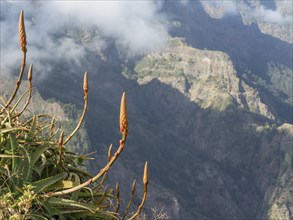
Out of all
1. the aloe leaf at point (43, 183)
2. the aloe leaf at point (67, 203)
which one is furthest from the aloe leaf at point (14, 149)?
the aloe leaf at point (67, 203)

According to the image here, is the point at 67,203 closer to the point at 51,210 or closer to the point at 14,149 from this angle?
the point at 51,210

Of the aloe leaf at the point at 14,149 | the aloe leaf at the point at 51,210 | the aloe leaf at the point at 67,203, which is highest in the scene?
the aloe leaf at the point at 14,149

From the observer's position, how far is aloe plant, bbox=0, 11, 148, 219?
3.18m

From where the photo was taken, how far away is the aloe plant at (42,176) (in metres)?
3.18

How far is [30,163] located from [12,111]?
84cm

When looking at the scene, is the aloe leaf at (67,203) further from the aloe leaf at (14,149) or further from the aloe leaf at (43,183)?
the aloe leaf at (14,149)

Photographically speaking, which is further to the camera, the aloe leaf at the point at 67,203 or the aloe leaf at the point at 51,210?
the aloe leaf at the point at 67,203

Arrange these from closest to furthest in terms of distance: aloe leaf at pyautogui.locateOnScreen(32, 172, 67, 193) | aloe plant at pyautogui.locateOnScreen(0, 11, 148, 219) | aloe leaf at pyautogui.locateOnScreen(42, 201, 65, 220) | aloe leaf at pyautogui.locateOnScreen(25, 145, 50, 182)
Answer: aloe plant at pyautogui.locateOnScreen(0, 11, 148, 219), aloe leaf at pyautogui.locateOnScreen(42, 201, 65, 220), aloe leaf at pyautogui.locateOnScreen(32, 172, 67, 193), aloe leaf at pyautogui.locateOnScreen(25, 145, 50, 182)

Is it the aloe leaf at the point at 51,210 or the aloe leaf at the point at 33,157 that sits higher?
the aloe leaf at the point at 33,157

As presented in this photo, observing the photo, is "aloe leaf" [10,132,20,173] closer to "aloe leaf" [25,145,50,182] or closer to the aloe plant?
the aloe plant

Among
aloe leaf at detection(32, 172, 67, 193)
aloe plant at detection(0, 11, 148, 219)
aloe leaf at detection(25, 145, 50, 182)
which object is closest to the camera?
aloe plant at detection(0, 11, 148, 219)

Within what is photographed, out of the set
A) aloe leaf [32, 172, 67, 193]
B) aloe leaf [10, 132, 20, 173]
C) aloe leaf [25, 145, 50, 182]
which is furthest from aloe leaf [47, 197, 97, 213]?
aloe leaf [10, 132, 20, 173]

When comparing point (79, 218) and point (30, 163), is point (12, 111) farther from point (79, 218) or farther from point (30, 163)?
point (79, 218)

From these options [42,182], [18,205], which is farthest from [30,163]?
[18,205]
